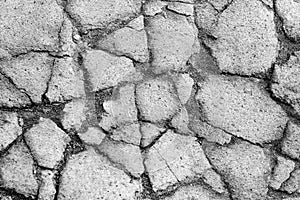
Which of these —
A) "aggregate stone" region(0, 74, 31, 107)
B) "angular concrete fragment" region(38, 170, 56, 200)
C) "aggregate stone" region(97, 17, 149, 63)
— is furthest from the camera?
"aggregate stone" region(97, 17, 149, 63)

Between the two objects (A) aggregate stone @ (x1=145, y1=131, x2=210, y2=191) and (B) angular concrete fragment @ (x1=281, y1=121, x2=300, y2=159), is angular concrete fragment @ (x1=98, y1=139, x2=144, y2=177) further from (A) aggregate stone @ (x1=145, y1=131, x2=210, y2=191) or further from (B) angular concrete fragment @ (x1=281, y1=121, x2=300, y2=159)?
(B) angular concrete fragment @ (x1=281, y1=121, x2=300, y2=159)

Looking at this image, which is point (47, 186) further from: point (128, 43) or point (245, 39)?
point (245, 39)

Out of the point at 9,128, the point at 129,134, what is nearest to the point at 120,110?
the point at 129,134

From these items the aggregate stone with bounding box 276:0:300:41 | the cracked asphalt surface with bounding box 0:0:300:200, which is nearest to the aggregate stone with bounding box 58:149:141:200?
the cracked asphalt surface with bounding box 0:0:300:200

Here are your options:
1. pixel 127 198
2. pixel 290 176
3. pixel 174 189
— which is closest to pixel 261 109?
pixel 290 176

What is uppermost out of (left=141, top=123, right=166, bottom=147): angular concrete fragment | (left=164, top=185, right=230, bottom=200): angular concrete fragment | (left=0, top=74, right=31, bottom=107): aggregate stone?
(left=0, top=74, right=31, bottom=107): aggregate stone

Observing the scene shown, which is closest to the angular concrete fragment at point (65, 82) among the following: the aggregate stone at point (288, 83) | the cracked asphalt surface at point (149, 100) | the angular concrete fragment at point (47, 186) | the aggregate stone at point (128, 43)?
the cracked asphalt surface at point (149, 100)

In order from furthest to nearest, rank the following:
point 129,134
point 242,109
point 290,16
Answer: point 290,16
point 242,109
point 129,134
